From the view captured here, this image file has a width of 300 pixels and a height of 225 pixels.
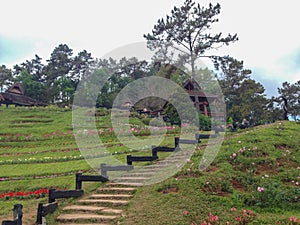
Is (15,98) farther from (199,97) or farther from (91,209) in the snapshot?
(91,209)

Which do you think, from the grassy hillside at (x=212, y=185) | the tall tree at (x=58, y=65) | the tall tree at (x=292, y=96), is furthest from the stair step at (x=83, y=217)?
the tall tree at (x=58, y=65)

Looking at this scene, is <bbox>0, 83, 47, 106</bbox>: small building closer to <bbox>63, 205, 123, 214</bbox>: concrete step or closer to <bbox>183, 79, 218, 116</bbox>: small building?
<bbox>183, 79, 218, 116</bbox>: small building

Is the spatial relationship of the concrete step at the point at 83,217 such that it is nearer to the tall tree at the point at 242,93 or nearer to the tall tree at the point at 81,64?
the tall tree at the point at 242,93

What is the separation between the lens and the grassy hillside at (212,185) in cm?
692

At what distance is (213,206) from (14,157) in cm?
1529

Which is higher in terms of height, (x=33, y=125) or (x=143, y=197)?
(x=33, y=125)

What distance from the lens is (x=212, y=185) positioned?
322 inches

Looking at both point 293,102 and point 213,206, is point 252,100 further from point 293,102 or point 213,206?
point 213,206

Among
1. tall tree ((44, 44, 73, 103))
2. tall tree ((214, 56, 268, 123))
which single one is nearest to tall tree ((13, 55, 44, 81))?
tall tree ((44, 44, 73, 103))

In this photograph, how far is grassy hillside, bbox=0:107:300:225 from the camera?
22.7ft

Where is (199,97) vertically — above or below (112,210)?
above

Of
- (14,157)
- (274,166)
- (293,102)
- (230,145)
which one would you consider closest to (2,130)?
(14,157)

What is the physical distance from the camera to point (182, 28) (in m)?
30.3

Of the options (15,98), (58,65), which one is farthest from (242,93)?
(58,65)
